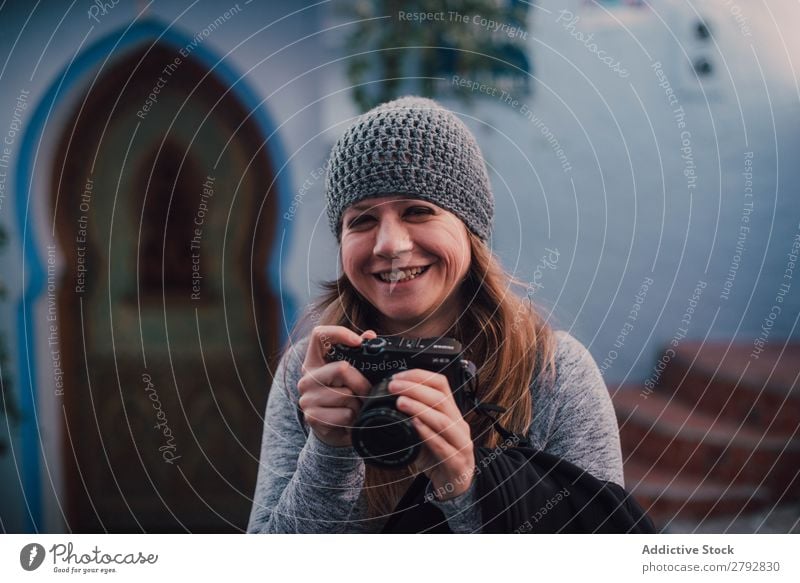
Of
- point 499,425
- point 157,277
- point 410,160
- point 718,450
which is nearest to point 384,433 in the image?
point 499,425

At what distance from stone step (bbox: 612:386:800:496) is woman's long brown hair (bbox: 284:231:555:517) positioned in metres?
0.25

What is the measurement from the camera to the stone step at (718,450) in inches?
44.4

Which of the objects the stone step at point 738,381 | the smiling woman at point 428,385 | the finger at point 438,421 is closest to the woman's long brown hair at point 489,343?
the smiling woman at point 428,385

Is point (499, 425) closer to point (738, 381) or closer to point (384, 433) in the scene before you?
point (384, 433)

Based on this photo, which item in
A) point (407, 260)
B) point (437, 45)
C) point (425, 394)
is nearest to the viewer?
point (425, 394)


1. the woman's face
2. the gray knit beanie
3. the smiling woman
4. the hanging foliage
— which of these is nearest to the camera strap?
the smiling woman

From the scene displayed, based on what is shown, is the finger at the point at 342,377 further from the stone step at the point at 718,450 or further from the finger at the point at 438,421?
the stone step at the point at 718,450

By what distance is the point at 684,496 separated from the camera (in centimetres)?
113

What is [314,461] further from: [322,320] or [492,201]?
[492,201]

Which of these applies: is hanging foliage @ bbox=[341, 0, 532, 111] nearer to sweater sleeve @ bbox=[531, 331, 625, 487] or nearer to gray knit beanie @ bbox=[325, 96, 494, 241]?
gray knit beanie @ bbox=[325, 96, 494, 241]

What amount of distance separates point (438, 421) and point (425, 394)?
1.3 inches

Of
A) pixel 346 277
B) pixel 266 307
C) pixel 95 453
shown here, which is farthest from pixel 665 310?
pixel 95 453
